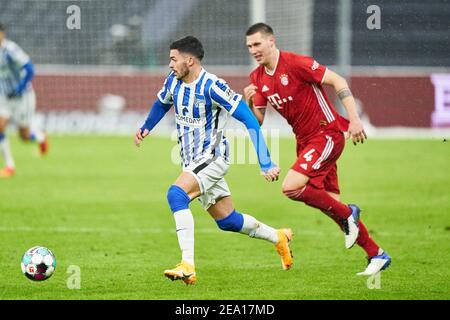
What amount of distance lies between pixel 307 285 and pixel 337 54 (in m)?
15.8

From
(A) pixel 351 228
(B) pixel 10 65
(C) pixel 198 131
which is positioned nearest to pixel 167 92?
(C) pixel 198 131

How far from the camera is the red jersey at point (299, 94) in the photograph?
28.5 feet

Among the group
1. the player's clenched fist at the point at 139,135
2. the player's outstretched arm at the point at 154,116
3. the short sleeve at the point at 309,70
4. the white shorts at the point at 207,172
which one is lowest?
the white shorts at the point at 207,172

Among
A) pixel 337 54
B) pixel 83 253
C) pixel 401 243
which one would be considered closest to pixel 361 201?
pixel 401 243

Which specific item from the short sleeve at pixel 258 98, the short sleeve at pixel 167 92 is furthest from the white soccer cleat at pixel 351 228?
the short sleeve at pixel 167 92

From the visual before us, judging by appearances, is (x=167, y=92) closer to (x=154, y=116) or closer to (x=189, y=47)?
(x=154, y=116)

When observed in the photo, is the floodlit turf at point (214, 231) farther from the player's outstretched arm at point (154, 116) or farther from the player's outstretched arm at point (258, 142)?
the player's outstretched arm at point (154, 116)

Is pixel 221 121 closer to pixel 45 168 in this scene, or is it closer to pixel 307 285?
pixel 307 285

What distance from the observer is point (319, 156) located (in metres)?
8.70

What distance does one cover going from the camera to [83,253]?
32.6ft

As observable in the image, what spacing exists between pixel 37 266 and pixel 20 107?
35.5 ft

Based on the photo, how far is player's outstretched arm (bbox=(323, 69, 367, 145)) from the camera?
8.17 metres

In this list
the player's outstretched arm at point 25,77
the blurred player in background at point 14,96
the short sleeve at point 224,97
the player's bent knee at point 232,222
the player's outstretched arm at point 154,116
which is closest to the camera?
the short sleeve at point 224,97

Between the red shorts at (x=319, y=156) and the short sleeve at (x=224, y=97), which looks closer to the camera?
the short sleeve at (x=224, y=97)
